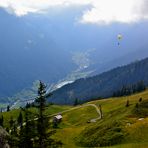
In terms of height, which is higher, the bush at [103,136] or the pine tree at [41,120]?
the pine tree at [41,120]

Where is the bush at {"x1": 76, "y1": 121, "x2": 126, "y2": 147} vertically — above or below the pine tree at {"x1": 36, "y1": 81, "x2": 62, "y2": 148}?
below

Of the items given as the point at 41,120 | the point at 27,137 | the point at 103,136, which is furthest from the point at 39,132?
the point at 103,136

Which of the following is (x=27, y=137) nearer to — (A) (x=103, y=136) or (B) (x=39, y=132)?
(B) (x=39, y=132)

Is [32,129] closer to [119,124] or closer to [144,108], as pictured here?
[119,124]

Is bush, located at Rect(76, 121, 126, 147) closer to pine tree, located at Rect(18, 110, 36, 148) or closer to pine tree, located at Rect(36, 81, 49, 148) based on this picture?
pine tree, located at Rect(18, 110, 36, 148)

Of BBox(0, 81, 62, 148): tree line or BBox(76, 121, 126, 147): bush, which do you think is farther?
BBox(76, 121, 126, 147): bush

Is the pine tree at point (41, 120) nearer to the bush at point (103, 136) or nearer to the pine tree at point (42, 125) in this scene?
the pine tree at point (42, 125)

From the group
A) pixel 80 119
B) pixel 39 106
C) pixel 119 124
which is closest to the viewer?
pixel 39 106

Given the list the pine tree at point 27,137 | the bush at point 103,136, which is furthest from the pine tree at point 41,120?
the bush at point 103,136

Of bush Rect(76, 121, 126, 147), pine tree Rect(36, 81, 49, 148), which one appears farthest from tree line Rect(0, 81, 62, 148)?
bush Rect(76, 121, 126, 147)

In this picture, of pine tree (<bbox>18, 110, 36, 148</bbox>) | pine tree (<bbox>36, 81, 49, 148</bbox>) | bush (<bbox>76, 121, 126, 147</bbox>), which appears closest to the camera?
pine tree (<bbox>36, 81, 49, 148</bbox>)

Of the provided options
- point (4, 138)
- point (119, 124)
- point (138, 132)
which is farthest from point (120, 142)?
point (4, 138)
